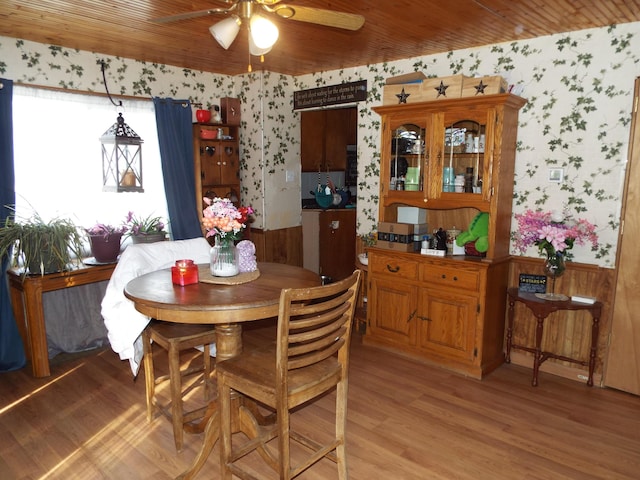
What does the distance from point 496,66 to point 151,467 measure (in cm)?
352

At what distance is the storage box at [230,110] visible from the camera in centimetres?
475

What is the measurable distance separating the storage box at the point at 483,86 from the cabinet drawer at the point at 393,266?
1.30 metres

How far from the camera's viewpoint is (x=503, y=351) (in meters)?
3.64

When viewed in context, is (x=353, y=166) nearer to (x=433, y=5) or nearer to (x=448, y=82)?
(x=448, y=82)

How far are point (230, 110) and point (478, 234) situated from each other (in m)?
2.79

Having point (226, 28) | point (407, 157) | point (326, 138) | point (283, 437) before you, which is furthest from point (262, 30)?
point (326, 138)

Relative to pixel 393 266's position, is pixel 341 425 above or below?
below

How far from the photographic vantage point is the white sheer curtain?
363 cm

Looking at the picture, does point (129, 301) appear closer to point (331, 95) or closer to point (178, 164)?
point (178, 164)

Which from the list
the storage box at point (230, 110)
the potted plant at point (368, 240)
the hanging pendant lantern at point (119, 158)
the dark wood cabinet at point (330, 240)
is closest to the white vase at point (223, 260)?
the hanging pendant lantern at point (119, 158)

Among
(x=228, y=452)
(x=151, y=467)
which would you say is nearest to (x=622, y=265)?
(x=228, y=452)

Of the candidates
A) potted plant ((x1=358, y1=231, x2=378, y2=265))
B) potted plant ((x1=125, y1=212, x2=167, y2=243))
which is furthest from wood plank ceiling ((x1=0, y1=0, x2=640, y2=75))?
potted plant ((x1=358, y1=231, x2=378, y2=265))

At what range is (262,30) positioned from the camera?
2064 mm

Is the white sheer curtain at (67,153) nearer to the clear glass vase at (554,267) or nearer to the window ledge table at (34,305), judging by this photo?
the window ledge table at (34,305)
